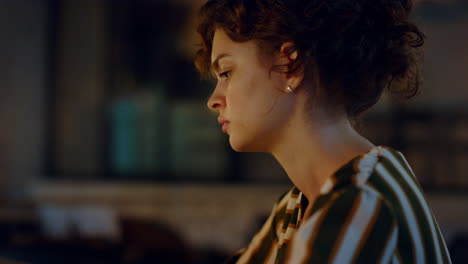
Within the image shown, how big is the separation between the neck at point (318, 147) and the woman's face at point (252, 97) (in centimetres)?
2

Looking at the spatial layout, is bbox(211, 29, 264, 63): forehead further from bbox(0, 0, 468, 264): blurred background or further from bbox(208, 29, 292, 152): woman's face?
bbox(0, 0, 468, 264): blurred background

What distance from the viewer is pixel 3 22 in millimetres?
4477

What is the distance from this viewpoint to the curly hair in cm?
72

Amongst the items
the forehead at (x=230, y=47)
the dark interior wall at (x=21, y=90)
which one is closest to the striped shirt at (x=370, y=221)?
the forehead at (x=230, y=47)

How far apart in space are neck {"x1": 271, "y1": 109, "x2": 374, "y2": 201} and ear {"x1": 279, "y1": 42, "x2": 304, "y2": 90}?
0.05m

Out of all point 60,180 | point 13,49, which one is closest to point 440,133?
point 60,180

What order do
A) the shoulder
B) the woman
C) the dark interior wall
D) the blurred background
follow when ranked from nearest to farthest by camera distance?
the shoulder < the woman < the blurred background < the dark interior wall

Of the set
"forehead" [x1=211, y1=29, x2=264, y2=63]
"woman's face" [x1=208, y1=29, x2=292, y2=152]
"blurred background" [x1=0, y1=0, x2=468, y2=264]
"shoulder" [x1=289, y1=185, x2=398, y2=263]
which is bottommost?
"blurred background" [x1=0, y1=0, x2=468, y2=264]

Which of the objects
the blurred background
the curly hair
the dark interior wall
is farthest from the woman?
the dark interior wall

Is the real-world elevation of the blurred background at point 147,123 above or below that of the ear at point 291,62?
below

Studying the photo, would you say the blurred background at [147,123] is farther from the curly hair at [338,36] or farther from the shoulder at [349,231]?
the shoulder at [349,231]

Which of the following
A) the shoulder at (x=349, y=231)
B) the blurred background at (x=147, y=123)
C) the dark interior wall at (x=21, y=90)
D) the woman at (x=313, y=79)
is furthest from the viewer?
the dark interior wall at (x=21, y=90)

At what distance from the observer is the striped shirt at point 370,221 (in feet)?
1.81

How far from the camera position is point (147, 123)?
4.67 meters
